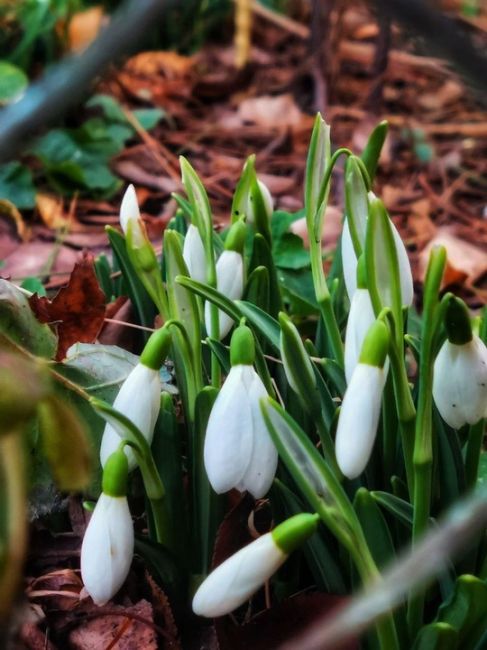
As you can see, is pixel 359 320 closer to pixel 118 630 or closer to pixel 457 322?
pixel 457 322

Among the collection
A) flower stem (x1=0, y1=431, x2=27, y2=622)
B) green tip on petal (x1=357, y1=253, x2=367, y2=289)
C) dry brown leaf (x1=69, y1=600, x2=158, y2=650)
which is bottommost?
dry brown leaf (x1=69, y1=600, x2=158, y2=650)

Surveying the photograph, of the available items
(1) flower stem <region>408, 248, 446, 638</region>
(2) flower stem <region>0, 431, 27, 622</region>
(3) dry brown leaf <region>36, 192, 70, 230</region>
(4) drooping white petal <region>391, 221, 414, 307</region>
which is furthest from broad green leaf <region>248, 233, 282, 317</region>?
(3) dry brown leaf <region>36, 192, 70, 230</region>

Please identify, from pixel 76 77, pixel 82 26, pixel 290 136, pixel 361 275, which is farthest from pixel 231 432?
pixel 82 26

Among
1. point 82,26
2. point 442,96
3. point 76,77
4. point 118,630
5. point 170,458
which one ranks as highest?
point 76,77

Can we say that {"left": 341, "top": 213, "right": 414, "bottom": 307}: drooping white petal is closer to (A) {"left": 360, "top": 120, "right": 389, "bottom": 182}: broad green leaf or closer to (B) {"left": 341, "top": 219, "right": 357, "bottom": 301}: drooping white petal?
(B) {"left": 341, "top": 219, "right": 357, "bottom": 301}: drooping white petal

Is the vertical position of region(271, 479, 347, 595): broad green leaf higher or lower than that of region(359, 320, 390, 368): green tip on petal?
lower

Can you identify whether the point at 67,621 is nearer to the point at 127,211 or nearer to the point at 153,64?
the point at 127,211
